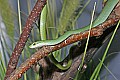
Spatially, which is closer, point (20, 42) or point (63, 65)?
point (20, 42)

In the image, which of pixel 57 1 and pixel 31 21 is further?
pixel 57 1

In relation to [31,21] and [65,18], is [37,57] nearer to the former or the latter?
[31,21]

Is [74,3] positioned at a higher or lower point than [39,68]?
higher

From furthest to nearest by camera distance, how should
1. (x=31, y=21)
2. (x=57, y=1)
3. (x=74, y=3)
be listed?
(x=57, y=1) → (x=74, y=3) → (x=31, y=21)

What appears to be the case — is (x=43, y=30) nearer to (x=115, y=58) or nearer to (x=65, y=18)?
(x=65, y=18)

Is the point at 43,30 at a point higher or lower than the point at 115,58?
higher

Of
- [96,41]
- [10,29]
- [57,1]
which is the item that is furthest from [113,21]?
[57,1]

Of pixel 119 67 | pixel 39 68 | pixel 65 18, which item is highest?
pixel 65 18

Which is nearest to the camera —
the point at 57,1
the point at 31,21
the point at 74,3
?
the point at 31,21

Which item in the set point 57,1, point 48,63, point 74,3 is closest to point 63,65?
point 48,63
